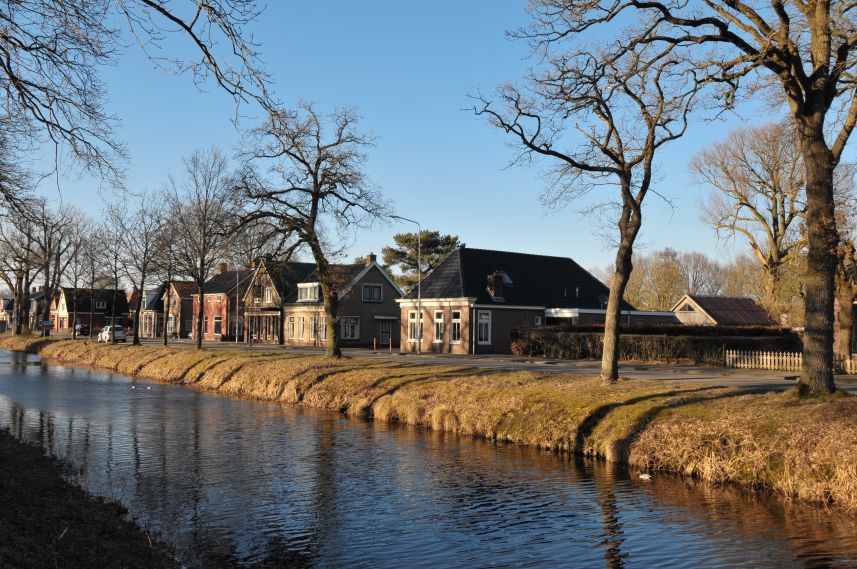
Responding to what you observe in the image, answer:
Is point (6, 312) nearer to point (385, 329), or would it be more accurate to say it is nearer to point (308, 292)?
point (308, 292)

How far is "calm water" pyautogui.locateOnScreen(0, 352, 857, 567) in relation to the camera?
10.7m

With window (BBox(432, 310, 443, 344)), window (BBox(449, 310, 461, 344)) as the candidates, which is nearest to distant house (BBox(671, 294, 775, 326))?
window (BBox(449, 310, 461, 344))

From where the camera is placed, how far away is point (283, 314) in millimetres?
72125

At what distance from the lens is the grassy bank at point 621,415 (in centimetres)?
1438

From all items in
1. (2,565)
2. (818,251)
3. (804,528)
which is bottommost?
(804,528)

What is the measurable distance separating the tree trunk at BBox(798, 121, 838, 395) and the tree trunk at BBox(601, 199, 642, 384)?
5.59 metres

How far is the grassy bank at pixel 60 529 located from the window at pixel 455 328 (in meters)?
39.9

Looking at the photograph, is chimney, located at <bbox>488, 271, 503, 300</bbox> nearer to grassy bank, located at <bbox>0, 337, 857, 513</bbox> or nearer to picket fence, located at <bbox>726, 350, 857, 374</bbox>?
picket fence, located at <bbox>726, 350, 857, 374</bbox>

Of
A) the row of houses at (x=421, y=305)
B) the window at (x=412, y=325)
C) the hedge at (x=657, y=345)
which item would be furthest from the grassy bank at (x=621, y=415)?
the window at (x=412, y=325)

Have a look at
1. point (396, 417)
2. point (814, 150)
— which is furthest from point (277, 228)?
point (814, 150)

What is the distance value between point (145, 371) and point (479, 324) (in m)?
21.4

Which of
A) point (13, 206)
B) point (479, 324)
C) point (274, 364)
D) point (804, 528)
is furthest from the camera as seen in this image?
point (479, 324)

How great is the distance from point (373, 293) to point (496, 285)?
58.6 ft

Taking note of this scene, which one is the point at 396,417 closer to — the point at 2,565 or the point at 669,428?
the point at 669,428
